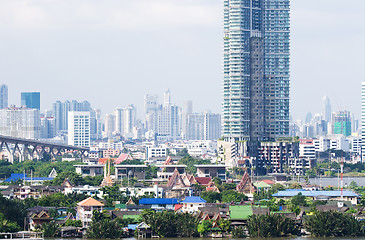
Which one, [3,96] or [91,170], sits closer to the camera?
[91,170]

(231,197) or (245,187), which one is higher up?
(245,187)

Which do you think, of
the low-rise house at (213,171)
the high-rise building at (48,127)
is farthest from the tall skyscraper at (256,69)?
the high-rise building at (48,127)

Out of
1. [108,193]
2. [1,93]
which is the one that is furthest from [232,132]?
[1,93]

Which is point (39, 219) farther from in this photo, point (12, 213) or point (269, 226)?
point (269, 226)

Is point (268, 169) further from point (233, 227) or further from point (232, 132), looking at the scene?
point (233, 227)

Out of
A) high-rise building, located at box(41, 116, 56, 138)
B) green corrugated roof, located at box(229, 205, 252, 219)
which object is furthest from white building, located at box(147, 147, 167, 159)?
green corrugated roof, located at box(229, 205, 252, 219)

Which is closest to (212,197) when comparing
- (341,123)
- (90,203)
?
(90,203)
